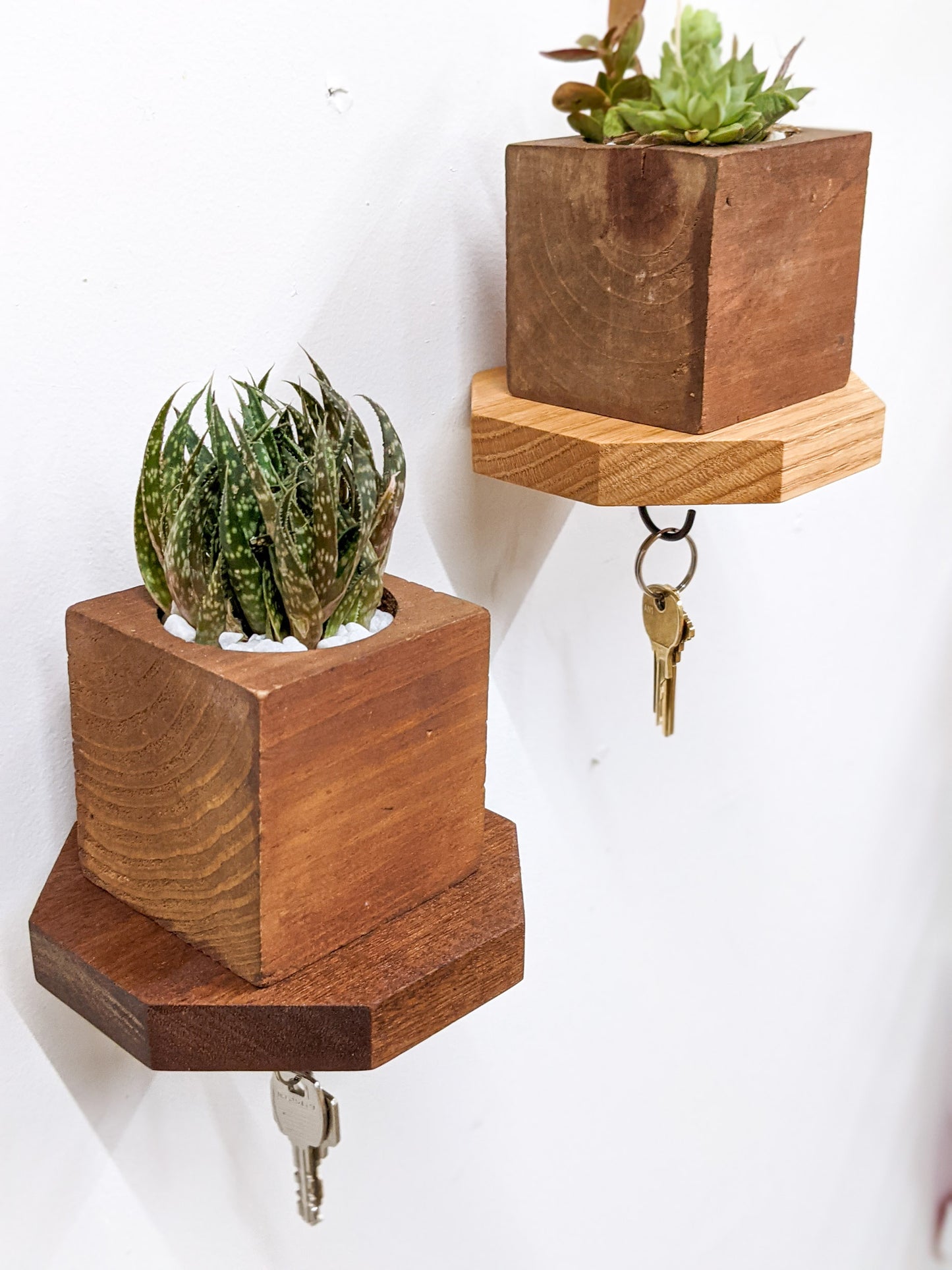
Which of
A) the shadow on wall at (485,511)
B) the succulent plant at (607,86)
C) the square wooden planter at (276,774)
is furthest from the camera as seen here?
the shadow on wall at (485,511)

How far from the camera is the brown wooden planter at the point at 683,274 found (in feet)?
1.61

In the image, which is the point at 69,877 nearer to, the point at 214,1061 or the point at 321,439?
the point at 214,1061

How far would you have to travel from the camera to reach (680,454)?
51cm

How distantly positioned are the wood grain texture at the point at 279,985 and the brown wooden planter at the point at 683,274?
0.74ft

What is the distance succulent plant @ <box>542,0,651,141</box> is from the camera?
521mm

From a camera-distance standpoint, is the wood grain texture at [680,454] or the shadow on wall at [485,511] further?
the shadow on wall at [485,511]

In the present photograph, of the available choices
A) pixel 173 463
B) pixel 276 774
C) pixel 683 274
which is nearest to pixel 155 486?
pixel 173 463

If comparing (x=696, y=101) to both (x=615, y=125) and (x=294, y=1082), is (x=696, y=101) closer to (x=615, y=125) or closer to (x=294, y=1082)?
(x=615, y=125)

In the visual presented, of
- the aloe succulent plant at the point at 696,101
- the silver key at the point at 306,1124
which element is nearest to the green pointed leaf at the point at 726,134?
the aloe succulent plant at the point at 696,101

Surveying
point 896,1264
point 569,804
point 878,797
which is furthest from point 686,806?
point 896,1264

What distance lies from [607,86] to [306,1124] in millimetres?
468

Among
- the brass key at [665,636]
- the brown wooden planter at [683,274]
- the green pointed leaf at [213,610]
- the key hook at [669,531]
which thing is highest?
the brown wooden planter at [683,274]

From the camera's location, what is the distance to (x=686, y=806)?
86 cm

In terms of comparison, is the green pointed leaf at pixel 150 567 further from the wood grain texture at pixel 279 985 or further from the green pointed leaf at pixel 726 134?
the green pointed leaf at pixel 726 134
